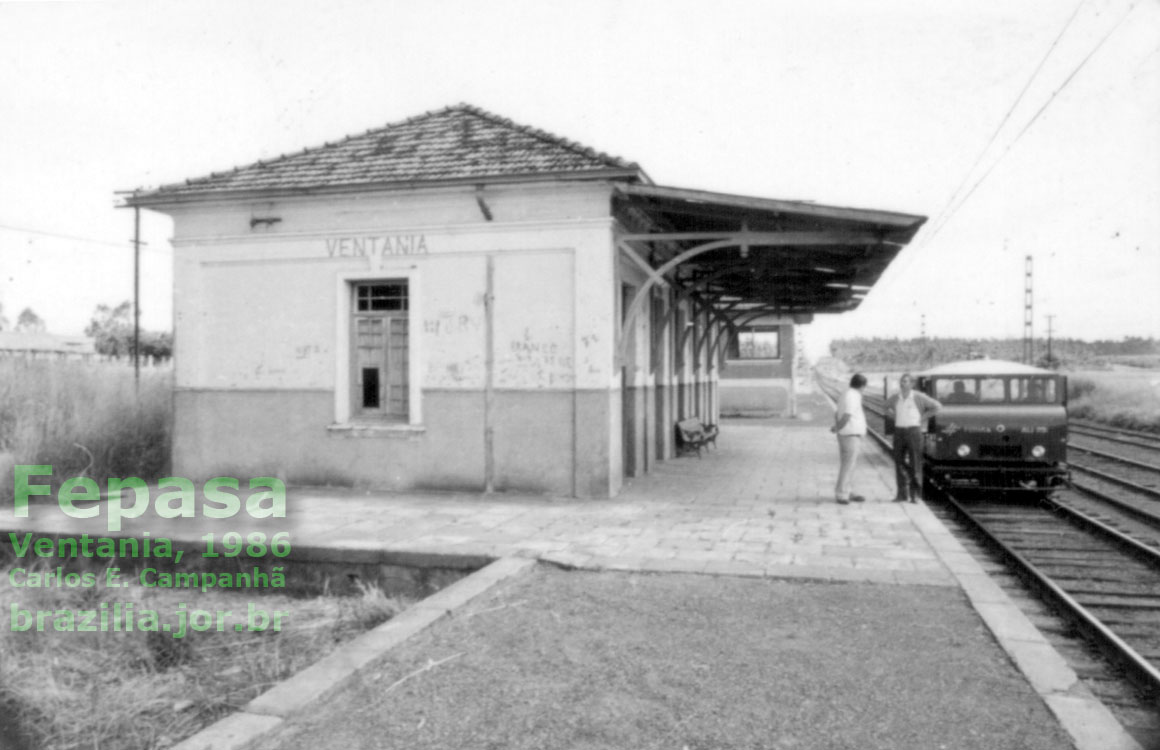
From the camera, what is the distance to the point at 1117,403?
34.4m

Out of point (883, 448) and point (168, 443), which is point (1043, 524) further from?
point (168, 443)

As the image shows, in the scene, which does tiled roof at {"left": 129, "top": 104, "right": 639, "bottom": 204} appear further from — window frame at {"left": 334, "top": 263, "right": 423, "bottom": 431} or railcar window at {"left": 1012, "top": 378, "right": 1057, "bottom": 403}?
railcar window at {"left": 1012, "top": 378, "right": 1057, "bottom": 403}

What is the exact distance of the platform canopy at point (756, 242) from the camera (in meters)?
10.3

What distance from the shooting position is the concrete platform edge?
395 cm

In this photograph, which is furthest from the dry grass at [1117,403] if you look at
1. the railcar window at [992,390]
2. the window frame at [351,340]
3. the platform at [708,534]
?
the window frame at [351,340]

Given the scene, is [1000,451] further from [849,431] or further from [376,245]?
[376,245]

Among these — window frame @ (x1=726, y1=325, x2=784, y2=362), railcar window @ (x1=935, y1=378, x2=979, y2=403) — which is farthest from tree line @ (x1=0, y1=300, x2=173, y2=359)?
railcar window @ (x1=935, y1=378, x2=979, y2=403)

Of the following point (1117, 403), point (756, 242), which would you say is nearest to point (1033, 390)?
point (756, 242)

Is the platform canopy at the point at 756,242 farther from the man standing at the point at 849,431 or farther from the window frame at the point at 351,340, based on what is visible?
the window frame at the point at 351,340

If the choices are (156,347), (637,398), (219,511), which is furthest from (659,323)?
(156,347)

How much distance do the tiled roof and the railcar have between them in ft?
17.6

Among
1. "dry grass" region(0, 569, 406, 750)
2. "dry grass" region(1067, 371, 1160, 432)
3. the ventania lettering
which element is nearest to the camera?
"dry grass" region(0, 569, 406, 750)

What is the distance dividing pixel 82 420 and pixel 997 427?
11785 millimetres

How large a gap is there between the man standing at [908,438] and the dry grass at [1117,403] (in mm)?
20031
